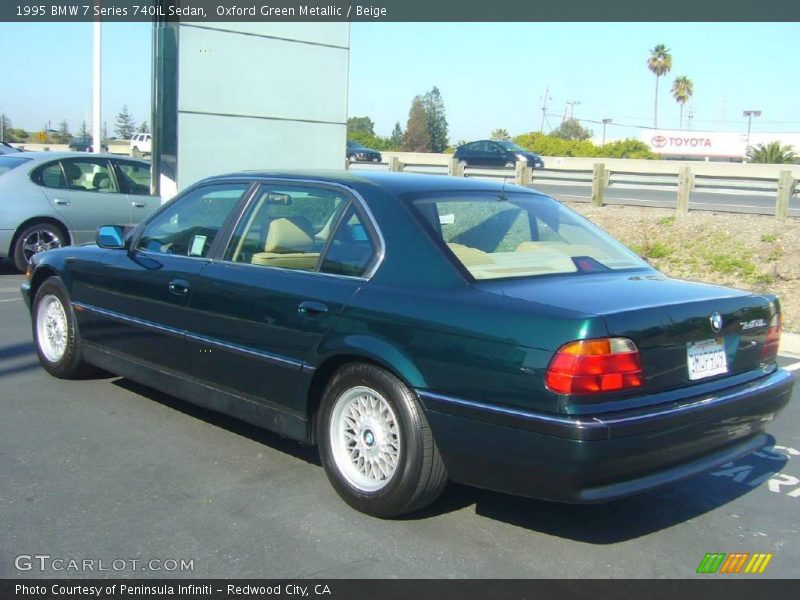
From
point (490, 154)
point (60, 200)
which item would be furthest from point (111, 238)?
point (490, 154)

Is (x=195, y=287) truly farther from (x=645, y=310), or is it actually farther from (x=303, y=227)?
(x=645, y=310)

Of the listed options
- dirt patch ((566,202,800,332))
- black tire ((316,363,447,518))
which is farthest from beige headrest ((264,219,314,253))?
dirt patch ((566,202,800,332))

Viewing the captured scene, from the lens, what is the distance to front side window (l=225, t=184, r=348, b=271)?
4.63 metres

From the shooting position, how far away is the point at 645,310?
369 cm

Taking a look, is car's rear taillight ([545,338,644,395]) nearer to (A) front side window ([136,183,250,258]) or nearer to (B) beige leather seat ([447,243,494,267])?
(B) beige leather seat ([447,243,494,267])

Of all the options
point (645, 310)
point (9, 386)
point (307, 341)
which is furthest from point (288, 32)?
point (645, 310)

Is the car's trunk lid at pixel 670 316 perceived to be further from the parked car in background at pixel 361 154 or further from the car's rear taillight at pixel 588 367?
the parked car in background at pixel 361 154

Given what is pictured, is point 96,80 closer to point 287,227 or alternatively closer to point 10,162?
point 10,162

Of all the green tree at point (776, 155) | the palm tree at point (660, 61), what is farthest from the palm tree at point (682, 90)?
the green tree at point (776, 155)

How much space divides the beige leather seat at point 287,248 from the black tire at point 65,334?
1.99 m

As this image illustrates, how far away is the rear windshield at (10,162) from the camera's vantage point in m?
Result: 11.7

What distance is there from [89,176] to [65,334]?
649cm

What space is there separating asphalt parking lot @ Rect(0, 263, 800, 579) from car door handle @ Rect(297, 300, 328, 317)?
35.8 inches
